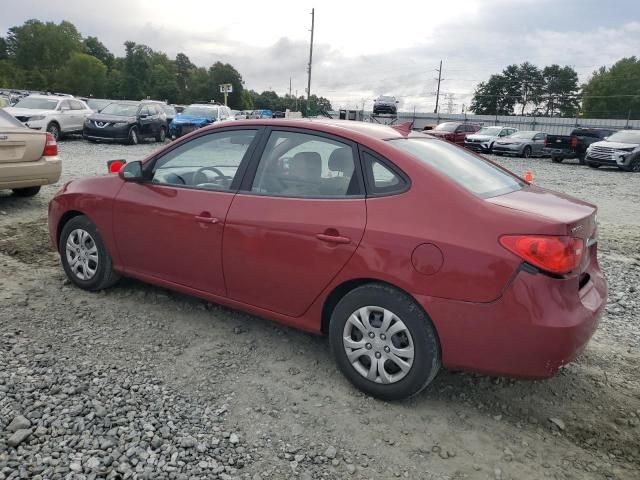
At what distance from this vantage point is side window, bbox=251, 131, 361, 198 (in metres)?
3.29

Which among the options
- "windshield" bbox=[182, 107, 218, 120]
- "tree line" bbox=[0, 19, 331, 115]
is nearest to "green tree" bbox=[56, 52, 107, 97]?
"tree line" bbox=[0, 19, 331, 115]

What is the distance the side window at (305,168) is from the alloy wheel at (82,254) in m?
1.78

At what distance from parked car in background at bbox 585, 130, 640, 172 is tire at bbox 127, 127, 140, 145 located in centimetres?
1735

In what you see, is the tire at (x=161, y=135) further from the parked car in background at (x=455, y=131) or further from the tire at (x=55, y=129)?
the parked car in background at (x=455, y=131)

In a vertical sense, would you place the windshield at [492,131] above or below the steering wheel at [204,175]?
below

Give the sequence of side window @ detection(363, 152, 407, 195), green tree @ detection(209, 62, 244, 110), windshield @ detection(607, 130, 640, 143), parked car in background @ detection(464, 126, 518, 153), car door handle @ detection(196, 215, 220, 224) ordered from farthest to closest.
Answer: green tree @ detection(209, 62, 244, 110)
parked car in background @ detection(464, 126, 518, 153)
windshield @ detection(607, 130, 640, 143)
car door handle @ detection(196, 215, 220, 224)
side window @ detection(363, 152, 407, 195)

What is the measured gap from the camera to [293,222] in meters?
3.28

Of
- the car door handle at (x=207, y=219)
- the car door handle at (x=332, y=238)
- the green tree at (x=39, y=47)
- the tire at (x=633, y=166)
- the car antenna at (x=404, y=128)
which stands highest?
the green tree at (x=39, y=47)

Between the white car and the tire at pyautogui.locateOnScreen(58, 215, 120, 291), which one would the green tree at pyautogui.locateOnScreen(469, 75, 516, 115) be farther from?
the tire at pyautogui.locateOnScreen(58, 215, 120, 291)

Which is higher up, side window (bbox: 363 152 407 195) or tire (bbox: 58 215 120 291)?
side window (bbox: 363 152 407 195)

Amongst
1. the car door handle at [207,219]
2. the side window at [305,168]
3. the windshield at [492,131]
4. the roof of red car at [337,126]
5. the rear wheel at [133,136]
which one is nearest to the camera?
the side window at [305,168]

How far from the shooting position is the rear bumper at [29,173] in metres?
6.99

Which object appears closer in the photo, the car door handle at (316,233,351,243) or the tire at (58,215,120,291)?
the car door handle at (316,233,351,243)

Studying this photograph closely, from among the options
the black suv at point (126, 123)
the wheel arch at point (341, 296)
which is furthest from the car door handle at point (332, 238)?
the black suv at point (126, 123)
